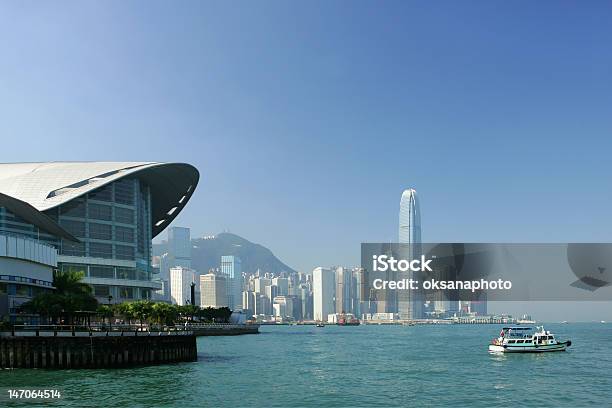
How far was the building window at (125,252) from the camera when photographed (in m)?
144

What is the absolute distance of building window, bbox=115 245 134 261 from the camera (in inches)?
5679

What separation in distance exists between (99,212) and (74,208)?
589 cm

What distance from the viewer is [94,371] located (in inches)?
2124

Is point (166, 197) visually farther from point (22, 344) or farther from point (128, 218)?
point (22, 344)

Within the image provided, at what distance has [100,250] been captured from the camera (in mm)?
140125

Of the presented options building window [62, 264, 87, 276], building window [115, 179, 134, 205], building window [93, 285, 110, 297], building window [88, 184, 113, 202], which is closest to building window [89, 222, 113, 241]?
building window [88, 184, 113, 202]

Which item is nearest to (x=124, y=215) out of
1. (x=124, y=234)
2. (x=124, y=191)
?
(x=124, y=234)

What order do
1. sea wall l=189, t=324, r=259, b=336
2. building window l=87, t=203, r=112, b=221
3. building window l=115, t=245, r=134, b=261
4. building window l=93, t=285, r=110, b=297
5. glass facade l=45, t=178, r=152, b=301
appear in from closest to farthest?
glass facade l=45, t=178, r=152, b=301, building window l=87, t=203, r=112, b=221, building window l=93, t=285, r=110, b=297, building window l=115, t=245, r=134, b=261, sea wall l=189, t=324, r=259, b=336

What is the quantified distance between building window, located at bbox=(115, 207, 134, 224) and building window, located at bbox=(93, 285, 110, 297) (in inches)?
536

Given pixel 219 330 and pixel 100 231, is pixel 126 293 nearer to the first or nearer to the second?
pixel 100 231

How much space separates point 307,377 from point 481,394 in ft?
50.4

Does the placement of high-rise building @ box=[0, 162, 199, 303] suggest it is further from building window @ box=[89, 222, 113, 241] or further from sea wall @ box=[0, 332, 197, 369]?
sea wall @ box=[0, 332, 197, 369]

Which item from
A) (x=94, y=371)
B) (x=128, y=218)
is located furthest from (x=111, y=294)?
(x=94, y=371)

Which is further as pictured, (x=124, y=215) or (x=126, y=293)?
(x=126, y=293)
